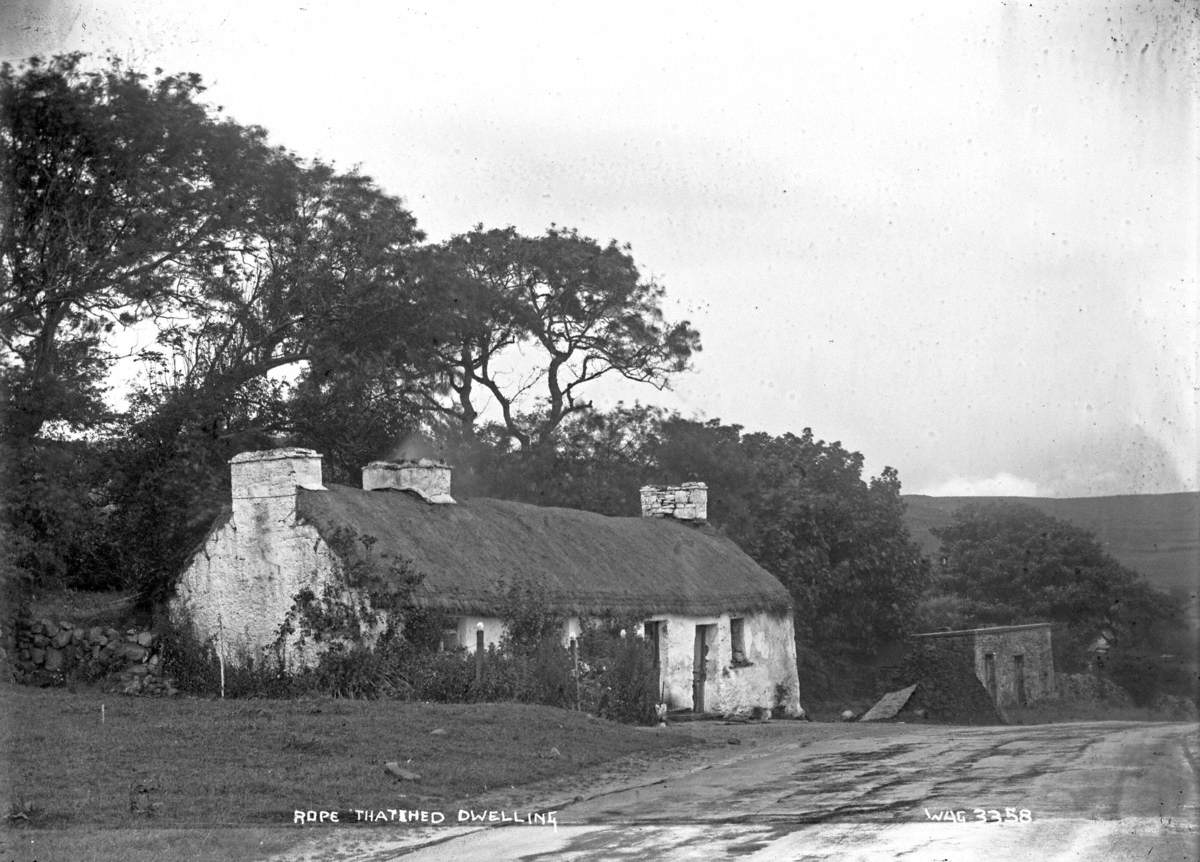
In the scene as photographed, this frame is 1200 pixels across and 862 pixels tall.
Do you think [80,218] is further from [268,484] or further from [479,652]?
[479,652]

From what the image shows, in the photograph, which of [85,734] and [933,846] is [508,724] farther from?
[933,846]

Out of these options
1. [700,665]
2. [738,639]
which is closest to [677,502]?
[738,639]

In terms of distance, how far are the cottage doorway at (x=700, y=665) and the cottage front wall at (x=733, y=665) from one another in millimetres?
31

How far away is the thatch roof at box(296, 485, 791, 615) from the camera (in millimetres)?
21562

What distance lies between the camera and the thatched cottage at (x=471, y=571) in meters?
21.0

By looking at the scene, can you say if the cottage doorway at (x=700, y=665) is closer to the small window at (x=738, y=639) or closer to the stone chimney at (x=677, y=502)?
the small window at (x=738, y=639)

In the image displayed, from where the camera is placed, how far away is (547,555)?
1006 inches

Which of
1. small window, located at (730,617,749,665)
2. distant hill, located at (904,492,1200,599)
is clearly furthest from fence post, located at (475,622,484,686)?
distant hill, located at (904,492,1200,599)

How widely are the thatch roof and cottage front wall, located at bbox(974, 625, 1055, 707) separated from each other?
7770 mm

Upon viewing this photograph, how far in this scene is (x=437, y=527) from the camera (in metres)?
24.0

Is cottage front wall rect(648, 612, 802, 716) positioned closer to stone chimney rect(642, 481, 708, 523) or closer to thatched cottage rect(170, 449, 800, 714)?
thatched cottage rect(170, 449, 800, 714)

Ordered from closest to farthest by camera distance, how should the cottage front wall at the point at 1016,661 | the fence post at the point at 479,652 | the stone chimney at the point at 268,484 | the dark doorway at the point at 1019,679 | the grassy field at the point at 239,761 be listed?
the grassy field at the point at 239,761
the fence post at the point at 479,652
the stone chimney at the point at 268,484
the cottage front wall at the point at 1016,661
the dark doorway at the point at 1019,679

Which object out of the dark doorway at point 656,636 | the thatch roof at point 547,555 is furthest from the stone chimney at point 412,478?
the dark doorway at point 656,636

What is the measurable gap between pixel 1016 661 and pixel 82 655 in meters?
24.9
